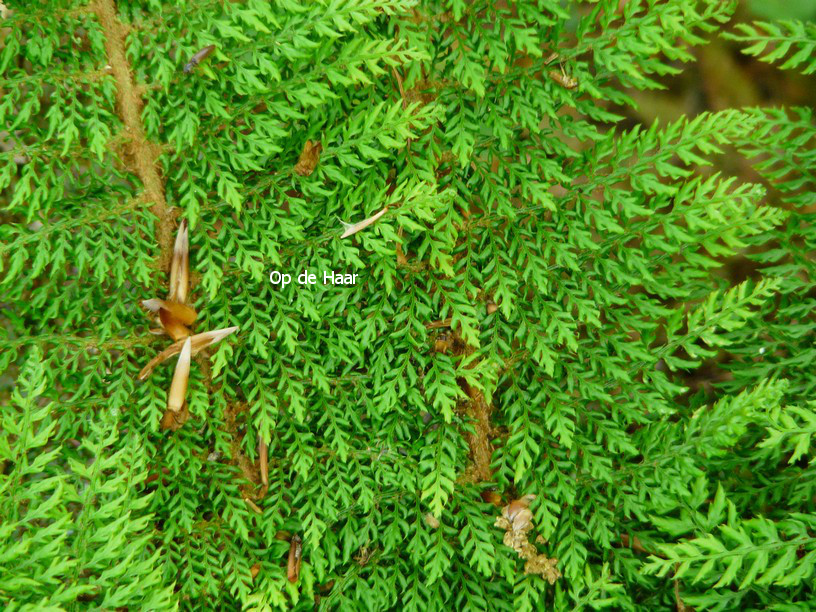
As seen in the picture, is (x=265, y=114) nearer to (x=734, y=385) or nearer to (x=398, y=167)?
(x=398, y=167)

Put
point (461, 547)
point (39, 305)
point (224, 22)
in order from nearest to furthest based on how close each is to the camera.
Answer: point (224, 22) → point (39, 305) → point (461, 547)

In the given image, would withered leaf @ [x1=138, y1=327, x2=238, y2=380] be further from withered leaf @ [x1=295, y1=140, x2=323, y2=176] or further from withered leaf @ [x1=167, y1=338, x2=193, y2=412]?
withered leaf @ [x1=295, y1=140, x2=323, y2=176]

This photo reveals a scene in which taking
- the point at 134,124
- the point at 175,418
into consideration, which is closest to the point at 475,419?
the point at 175,418

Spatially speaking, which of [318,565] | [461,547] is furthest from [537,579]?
[318,565]

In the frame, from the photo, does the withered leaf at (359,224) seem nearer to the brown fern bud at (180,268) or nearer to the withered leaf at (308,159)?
the withered leaf at (308,159)

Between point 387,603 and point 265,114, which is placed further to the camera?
point 387,603

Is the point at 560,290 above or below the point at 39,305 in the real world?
above

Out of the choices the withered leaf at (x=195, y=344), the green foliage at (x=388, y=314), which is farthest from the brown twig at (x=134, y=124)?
the withered leaf at (x=195, y=344)
